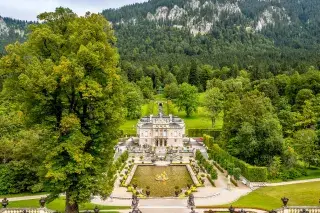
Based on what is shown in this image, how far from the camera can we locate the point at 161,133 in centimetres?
8731

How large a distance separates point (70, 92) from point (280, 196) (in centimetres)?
2465

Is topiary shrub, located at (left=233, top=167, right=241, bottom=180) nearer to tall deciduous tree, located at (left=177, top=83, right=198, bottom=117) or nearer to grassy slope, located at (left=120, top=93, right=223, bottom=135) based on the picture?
grassy slope, located at (left=120, top=93, right=223, bottom=135)

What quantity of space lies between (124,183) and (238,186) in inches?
534

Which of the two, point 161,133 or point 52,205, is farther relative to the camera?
point 161,133

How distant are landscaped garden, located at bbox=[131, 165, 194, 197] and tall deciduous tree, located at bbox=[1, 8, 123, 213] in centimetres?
1765

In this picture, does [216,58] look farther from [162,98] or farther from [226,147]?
[226,147]

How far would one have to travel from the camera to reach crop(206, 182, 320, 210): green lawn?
1431 inches

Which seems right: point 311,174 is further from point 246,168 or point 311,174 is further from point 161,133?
point 161,133

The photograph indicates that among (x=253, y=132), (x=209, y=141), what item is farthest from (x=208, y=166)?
(x=209, y=141)

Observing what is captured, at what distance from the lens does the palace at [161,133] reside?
285ft

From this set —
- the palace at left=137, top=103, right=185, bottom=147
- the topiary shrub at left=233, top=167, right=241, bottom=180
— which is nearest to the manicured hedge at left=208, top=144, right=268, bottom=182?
the topiary shrub at left=233, top=167, right=241, bottom=180

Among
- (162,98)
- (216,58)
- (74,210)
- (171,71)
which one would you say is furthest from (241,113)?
(216,58)

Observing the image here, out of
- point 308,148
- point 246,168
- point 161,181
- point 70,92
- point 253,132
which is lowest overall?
point 161,181

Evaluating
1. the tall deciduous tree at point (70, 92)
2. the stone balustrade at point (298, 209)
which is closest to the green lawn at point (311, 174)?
the stone balustrade at point (298, 209)
